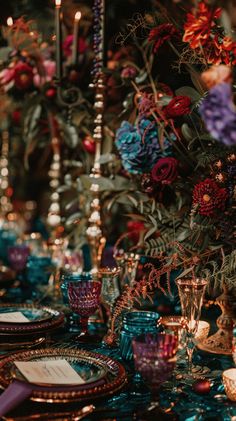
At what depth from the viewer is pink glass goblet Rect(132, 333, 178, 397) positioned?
0.93 metres

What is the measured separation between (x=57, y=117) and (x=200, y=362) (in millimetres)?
1006

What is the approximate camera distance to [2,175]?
2459 millimetres

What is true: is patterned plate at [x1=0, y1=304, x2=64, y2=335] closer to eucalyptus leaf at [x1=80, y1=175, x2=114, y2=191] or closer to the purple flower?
eucalyptus leaf at [x1=80, y1=175, x2=114, y2=191]

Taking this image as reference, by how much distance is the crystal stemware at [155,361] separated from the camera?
0.93 meters

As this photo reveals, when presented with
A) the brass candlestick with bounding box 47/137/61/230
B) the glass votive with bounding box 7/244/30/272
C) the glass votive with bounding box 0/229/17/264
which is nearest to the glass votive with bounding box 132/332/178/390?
the glass votive with bounding box 7/244/30/272

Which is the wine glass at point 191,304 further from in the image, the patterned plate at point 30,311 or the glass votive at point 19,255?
the glass votive at point 19,255

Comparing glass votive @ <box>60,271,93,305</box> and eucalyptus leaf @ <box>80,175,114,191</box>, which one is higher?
eucalyptus leaf @ <box>80,175,114,191</box>

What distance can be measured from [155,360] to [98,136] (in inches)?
31.8

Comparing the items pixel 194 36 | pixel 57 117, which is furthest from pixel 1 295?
pixel 194 36

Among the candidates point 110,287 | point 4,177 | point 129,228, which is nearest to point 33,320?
point 110,287

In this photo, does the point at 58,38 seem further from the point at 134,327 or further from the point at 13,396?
the point at 13,396

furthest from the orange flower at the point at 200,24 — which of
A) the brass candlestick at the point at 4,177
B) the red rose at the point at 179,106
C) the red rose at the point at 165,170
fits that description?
the brass candlestick at the point at 4,177

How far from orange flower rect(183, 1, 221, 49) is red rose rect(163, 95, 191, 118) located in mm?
210

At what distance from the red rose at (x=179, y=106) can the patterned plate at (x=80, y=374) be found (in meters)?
0.52
